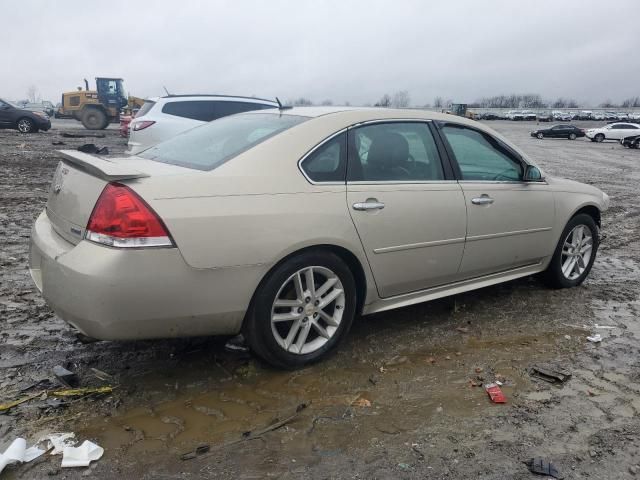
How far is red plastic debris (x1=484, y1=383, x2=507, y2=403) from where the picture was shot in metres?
3.03

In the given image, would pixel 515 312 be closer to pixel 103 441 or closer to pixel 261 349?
pixel 261 349

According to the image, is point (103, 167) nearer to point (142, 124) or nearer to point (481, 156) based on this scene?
point (481, 156)

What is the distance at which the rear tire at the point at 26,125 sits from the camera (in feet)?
74.6

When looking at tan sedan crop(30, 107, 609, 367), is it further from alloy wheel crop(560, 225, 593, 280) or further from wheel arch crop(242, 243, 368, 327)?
alloy wheel crop(560, 225, 593, 280)

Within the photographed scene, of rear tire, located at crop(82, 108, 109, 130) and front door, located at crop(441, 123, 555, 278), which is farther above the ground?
rear tire, located at crop(82, 108, 109, 130)

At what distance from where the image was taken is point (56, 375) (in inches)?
122

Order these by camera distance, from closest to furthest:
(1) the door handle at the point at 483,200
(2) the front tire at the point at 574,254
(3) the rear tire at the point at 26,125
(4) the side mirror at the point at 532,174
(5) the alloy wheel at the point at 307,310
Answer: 1. (5) the alloy wheel at the point at 307,310
2. (1) the door handle at the point at 483,200
3. (4) the side mirror at the point at 532,174
4. (2) the front tire at the point at 574,254
5. (3) the rear tire at the point at 26,125

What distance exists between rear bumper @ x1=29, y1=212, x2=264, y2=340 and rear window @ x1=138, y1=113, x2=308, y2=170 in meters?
0.65

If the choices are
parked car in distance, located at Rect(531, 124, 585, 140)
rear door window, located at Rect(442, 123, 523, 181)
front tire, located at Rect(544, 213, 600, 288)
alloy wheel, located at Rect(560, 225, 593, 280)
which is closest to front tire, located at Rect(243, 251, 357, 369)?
rear door window, located at Rect(442, 123, 523, 181)

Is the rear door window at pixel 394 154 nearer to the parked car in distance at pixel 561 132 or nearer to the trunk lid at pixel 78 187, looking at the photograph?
the trunk lid at pixel 78 187

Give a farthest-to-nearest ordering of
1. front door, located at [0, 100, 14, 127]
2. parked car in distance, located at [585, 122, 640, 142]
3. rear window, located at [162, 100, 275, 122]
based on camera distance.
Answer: parked car in distance, located at [585, 122, 640, 142] → front door, located at [0, 100, 14, 127] → rear window, located at [162, 100, 275, 122]

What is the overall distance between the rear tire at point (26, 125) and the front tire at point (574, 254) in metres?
23.5

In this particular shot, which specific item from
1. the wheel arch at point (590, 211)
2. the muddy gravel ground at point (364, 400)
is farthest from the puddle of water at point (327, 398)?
the wheel arch at point (590, 211)

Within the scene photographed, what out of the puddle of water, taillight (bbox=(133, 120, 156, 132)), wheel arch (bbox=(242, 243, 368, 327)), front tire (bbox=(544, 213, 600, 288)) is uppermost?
taillight (bbox=(133, 120, 156, 132))
